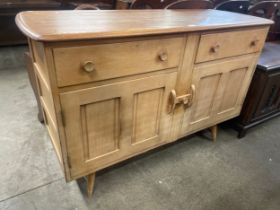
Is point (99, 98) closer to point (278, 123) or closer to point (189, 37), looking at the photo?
point (189, 37)

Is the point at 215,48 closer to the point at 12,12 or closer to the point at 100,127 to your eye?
the point at 100,127

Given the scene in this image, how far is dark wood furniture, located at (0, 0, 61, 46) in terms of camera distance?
7.70ft

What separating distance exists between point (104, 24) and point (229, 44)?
0.68 meters

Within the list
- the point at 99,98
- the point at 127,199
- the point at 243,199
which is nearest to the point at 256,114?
the point at 243,199

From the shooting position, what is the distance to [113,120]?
99 centimetres

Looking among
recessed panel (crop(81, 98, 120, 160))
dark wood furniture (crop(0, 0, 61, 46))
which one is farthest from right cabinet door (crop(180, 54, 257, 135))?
dark wood furniture (crop(0, 0, 61, 46))

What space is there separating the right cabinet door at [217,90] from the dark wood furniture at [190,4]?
0.55m

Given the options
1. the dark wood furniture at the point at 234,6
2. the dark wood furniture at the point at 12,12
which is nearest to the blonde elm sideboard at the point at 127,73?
the dark wood furniture at the point at 234,6

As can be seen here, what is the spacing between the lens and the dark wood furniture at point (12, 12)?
92.4 inches

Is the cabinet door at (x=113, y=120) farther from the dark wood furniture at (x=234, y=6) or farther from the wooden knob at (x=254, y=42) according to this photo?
the dark wood furniture at (x=234, y=6)

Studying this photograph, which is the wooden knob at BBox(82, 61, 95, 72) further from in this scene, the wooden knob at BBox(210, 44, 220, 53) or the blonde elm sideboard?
the wooden knob at BBox(210, 44, 220, 53)

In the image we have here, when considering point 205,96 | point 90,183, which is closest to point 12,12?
point 90,183

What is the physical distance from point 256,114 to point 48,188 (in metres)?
1.50

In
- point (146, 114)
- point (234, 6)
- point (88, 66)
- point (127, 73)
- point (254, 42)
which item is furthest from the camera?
point (234, 6)
